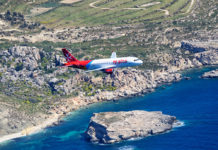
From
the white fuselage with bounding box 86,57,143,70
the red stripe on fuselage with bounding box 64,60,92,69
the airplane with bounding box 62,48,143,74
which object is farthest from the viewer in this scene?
the red stripe on fuselage with bounding box 64,60,92,69

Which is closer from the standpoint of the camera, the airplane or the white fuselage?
the white fuselage

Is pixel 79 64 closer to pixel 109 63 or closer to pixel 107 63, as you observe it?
pixel 107 63

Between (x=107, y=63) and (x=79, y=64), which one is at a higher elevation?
(x=107, y=63)

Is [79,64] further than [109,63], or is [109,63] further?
[79,64]

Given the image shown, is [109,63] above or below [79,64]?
above

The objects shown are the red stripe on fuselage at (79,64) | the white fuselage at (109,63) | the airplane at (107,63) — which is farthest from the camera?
the red stripe on fuselage at (79,64)

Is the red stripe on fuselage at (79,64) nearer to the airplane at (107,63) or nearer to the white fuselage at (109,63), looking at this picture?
the airplane at (107,63)

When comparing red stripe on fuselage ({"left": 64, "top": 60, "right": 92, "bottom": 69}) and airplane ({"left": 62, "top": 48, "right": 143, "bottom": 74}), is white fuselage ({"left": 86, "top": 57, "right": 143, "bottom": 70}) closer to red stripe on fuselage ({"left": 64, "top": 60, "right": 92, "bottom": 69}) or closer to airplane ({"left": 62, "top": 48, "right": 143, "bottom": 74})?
airplane ({"left": 62, "top": 48, "right": 143, "bottom": 74})

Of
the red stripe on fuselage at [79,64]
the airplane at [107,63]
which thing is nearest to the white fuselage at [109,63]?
the airplane at [107,63]

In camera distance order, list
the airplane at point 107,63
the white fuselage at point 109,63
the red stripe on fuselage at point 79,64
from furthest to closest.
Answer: the red stripe on fuselage at point 79,64 → the airplane at point 107,63 → the white fuselage at point 109,63

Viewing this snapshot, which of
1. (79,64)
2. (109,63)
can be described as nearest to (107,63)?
(109,63)

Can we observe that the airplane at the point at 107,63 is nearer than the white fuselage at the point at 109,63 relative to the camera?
No

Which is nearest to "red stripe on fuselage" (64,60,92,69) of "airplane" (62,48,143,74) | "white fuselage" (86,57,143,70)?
"airplane" (62,48,143,74)
